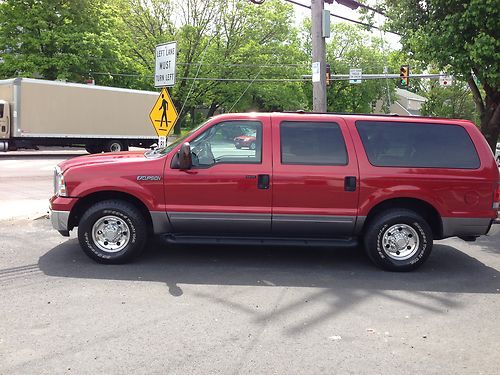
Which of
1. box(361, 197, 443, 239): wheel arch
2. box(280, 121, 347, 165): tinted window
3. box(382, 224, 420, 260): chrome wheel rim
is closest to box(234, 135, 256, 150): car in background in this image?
box(280, 121, 347, 165): tinted window

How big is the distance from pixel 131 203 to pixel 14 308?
75.3 inches

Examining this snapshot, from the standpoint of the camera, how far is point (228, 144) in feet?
19.6

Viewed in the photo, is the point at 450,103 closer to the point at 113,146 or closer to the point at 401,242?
the point at 113,146

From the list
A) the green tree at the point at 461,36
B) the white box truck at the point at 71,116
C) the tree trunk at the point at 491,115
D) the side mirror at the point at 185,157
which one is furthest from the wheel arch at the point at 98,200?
the white box truck at the point at 71,116

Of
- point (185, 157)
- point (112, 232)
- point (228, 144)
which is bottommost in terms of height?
point (112, 232)

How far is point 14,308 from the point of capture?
4531 mm

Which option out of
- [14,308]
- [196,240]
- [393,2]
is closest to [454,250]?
[196,240]

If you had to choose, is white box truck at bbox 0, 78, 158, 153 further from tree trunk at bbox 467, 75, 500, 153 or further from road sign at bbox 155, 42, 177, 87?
tree trunk at bbox 467, 75, 500, 153

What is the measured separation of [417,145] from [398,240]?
1.18 m

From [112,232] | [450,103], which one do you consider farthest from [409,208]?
[450,103]

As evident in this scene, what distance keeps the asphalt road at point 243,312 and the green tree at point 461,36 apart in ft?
12.9

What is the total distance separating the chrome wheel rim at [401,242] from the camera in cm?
599

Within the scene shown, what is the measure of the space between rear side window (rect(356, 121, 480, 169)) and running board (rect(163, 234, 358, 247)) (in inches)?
40.8

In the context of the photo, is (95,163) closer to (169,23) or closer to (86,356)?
(86,356)
